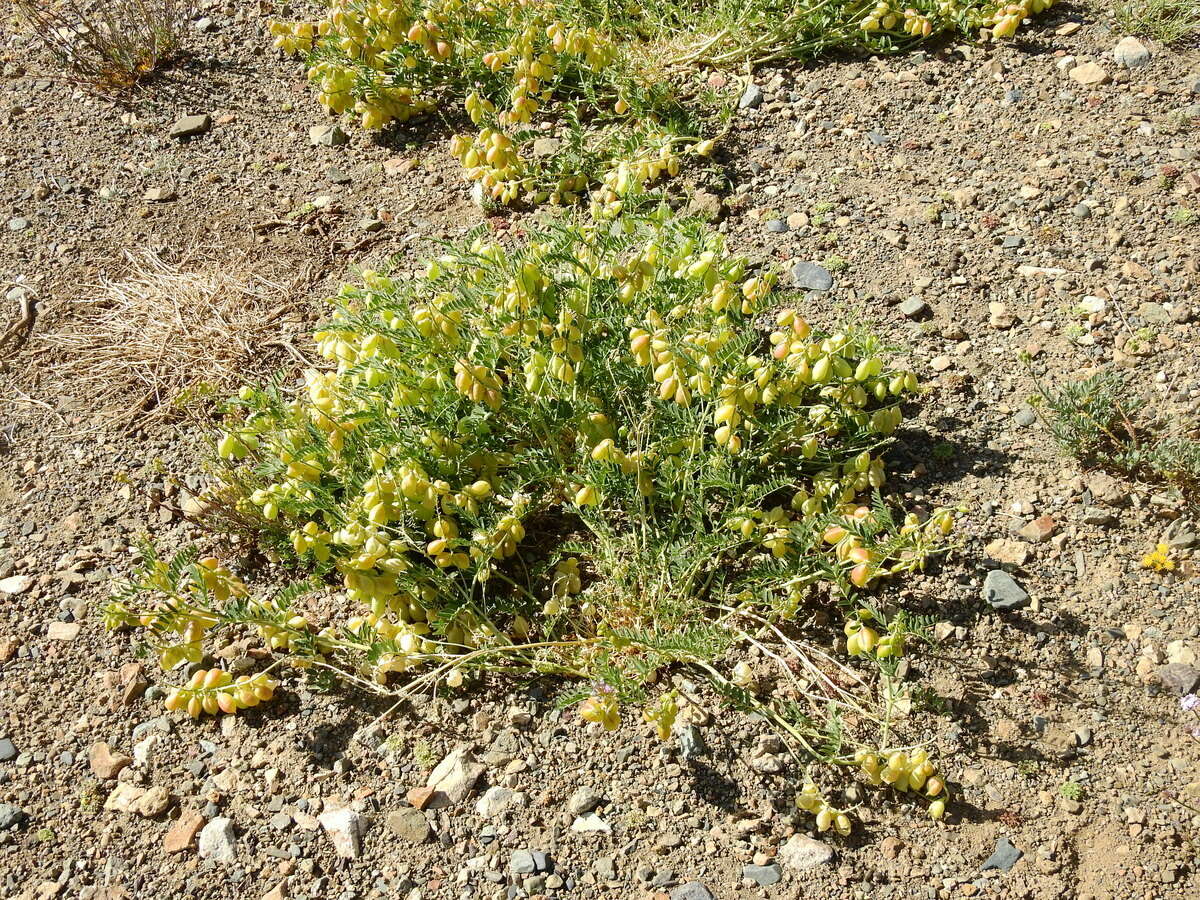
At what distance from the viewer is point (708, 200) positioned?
3.83m

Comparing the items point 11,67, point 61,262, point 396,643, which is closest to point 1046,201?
point 396,643

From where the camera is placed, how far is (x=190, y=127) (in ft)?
15.1

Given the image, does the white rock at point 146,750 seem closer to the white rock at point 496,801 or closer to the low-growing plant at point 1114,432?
the white rock at point 496,801

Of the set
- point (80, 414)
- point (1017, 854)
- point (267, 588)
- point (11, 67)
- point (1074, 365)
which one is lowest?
point (1017, 854)

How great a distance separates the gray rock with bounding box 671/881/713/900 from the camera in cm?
227

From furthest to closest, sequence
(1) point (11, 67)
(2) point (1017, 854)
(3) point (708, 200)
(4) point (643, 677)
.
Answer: (1) point (11, 67) < (3) point (708, 200) < (4) point (643, 677) < (2) point (1017, 854)

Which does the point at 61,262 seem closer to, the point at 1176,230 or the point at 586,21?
the point at 586,21

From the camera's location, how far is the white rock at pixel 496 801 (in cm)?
245

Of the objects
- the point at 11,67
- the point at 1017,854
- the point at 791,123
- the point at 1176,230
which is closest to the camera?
the point at 1017,854

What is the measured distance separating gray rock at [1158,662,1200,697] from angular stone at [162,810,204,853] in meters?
2.30

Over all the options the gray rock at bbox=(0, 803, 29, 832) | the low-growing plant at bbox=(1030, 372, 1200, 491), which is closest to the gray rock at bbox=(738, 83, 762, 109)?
the low-growing plant at bbox=(1030, 372, 1200, 491)

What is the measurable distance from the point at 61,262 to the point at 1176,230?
13.2 ft

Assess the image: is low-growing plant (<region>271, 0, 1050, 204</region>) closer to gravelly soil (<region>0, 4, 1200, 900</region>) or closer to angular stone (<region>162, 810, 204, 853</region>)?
gravelly soil (<region>0, 4, 1200, 900</region>)

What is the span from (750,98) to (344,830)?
3.13 m
